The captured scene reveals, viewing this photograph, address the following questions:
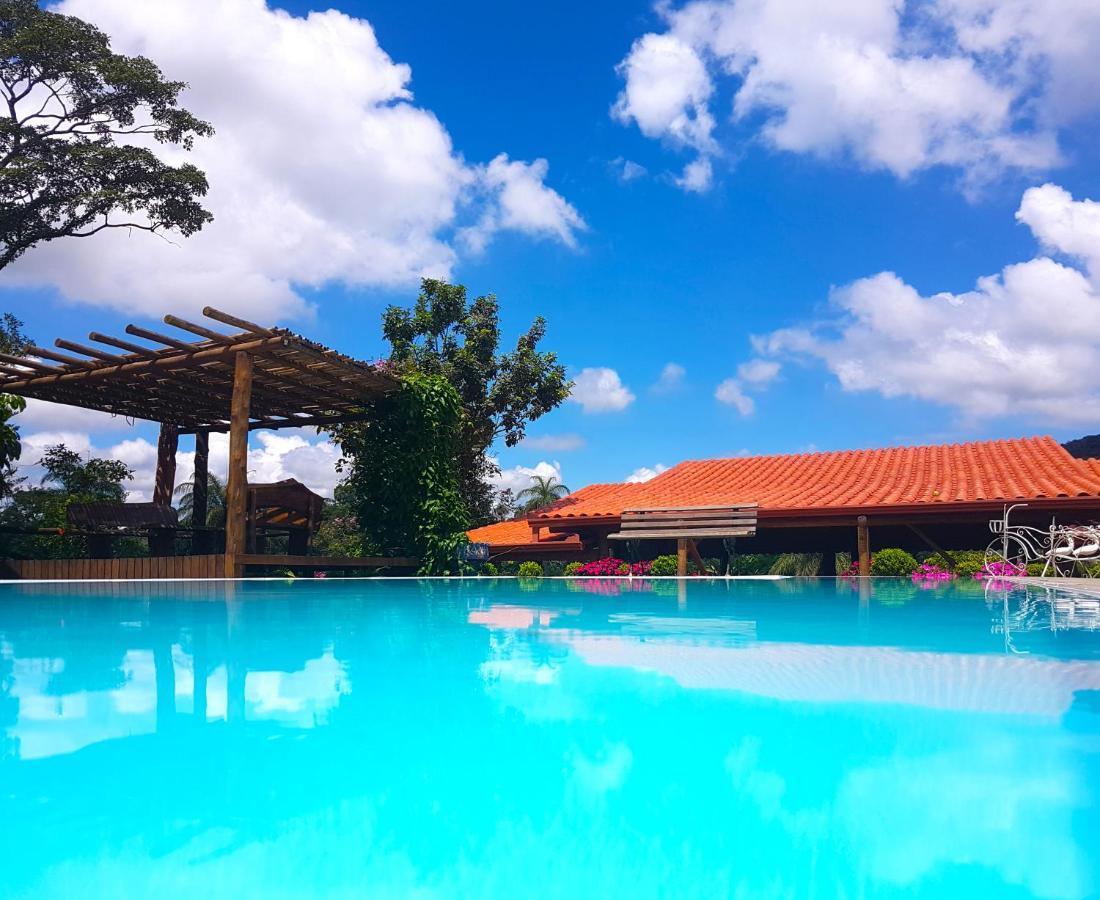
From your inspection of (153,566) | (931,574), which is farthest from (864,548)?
(153,566)

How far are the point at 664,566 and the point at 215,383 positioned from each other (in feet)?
33.5

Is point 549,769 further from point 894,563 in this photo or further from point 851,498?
point 851,498

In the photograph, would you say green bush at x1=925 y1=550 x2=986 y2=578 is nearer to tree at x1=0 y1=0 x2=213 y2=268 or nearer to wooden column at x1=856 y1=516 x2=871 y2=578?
wooden column at x1=856 y1=516 x2=871 y2=578

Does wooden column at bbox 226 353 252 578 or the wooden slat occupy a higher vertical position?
wooden column at bbox 226 353 252 578

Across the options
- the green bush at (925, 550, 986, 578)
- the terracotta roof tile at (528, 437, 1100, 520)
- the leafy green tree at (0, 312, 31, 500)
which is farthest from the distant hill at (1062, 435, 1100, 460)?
the leafy green tree at (0, 312, 31, 500)

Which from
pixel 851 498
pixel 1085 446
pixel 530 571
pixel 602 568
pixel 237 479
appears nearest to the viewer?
pixel 237 479

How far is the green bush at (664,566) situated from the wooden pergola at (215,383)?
6.61 m

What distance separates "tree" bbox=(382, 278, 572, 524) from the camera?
26672 millimetres

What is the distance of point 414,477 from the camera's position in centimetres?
1900

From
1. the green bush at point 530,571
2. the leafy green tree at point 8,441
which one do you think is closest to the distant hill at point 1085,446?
the green bush at point 530,571

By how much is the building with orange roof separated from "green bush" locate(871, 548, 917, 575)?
61 centimetres

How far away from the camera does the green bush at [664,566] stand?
18609 mm

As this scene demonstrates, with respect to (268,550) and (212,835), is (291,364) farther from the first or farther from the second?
(212,835)

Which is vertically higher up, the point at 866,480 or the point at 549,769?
the point at 866,480
